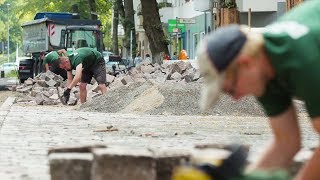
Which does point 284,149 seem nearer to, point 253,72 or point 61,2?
point 253,72

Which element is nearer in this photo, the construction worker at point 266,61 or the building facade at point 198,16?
the construction worker at point 266,61

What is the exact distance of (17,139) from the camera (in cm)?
1130

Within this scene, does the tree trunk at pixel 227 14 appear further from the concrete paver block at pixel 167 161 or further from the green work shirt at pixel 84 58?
the concrete paver block at pixel 167 161

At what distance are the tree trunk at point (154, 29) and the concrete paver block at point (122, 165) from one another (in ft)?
94.2

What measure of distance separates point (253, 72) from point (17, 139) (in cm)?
743

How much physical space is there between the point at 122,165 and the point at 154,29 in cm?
A: 2909

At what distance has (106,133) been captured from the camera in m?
12.6

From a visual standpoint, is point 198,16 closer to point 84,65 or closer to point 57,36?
point 57,36

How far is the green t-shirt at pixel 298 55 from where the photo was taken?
4223 mm

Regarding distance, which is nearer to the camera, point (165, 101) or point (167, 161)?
point (167, 161)

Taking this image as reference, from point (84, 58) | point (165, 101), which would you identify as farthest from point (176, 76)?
point (165, 101)

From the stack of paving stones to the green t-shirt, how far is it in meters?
1.32

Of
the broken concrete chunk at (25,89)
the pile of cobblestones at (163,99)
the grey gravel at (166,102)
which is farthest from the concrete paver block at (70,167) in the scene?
the broken concrete chunk at (25,89)

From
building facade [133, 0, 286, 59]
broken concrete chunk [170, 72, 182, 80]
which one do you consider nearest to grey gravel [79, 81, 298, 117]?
broken concrete chunk [170, 72, 182, 80]
